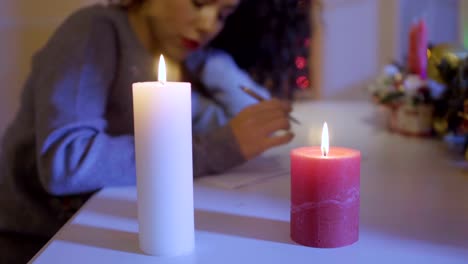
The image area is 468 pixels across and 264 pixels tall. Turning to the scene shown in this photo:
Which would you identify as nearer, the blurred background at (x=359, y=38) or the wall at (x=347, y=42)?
the blurred background at (x=359, y=38)

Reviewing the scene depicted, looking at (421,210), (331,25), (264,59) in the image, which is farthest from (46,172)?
(331,25)

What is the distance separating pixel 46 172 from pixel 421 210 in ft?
1.64

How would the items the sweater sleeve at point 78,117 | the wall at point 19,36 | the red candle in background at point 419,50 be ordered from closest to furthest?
the sweater sleeve at point 78,117
the red candle in background at point 419,50
the wall at point 19,36

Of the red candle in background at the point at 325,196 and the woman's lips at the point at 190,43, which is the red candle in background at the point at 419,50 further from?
the red candle in background at the point at 325,196

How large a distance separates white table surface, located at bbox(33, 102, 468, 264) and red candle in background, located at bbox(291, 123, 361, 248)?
13 millimetres

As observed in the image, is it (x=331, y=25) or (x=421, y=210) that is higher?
(x=331, y=25)

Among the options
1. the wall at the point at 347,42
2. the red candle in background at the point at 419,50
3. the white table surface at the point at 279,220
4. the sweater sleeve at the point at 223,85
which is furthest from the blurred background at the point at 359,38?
the white table surface at the point at 279,220

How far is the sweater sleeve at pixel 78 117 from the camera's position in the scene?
2.30ft

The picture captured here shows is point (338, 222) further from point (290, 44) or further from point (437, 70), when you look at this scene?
point (290, 44)

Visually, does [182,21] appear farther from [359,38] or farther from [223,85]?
[359,38]

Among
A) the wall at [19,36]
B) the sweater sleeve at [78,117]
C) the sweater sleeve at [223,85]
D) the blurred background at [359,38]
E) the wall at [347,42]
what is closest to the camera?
the sweater sleeve at [78,117]

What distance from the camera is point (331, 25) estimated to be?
2.12 metres

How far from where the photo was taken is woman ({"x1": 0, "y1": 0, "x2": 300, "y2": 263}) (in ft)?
2.34

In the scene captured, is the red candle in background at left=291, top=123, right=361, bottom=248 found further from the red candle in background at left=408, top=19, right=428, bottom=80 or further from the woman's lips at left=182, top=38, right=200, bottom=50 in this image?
the red candle in background at left=408, top=19, right=428, bottom=80
